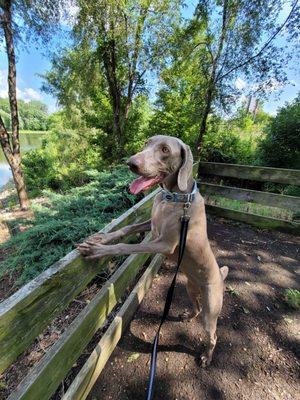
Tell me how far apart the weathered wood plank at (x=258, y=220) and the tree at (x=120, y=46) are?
24.9ft

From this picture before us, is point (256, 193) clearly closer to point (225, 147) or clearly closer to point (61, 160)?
point (225, 147)

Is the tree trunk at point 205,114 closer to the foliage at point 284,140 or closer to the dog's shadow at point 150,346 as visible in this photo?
the foliage at point 284,140

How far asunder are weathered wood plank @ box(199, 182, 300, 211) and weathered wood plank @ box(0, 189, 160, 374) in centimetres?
387

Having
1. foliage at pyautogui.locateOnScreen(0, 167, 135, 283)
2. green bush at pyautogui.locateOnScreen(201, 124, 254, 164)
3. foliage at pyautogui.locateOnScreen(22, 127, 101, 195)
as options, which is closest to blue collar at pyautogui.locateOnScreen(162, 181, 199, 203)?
foliage at pyautogui.locateOnScreen(0, 167, 135, 283)

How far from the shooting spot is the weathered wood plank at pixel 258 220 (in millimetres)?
4352

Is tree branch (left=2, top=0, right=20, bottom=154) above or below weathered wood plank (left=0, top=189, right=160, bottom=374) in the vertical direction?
above

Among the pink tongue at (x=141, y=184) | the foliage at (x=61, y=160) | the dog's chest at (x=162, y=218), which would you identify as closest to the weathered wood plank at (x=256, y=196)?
the dog's chest at (x=162, y=218)

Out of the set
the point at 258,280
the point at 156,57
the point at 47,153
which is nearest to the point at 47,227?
the point at 258,280

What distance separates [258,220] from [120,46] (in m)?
8.91

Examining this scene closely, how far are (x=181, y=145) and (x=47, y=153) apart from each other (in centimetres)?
1557

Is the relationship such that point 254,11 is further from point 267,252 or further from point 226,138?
point 267,252

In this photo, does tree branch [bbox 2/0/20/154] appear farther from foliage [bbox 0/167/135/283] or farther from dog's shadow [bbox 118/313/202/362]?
dog's shadow [bbox 118/313/202/362]

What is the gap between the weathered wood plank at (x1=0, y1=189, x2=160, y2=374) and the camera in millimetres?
910

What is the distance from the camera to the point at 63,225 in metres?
3.47
